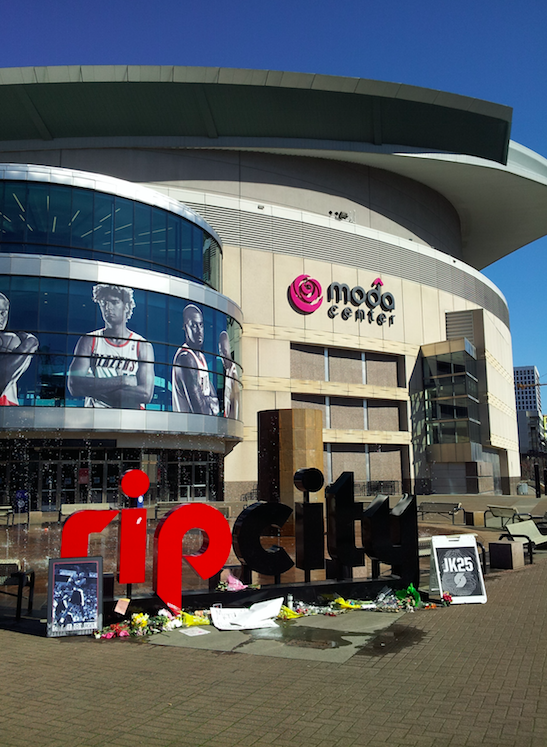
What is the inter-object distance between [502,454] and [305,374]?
28271mm

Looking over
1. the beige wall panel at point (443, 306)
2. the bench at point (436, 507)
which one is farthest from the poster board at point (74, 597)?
the beige wall panel at point (443, 306)

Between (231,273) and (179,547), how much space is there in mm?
34989

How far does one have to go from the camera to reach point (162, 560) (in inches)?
391

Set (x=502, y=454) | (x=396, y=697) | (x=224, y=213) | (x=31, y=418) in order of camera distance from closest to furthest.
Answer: (x=396, y=697) < (x=31, y=418) < (x=224, y=213) < (x=502, y=454)

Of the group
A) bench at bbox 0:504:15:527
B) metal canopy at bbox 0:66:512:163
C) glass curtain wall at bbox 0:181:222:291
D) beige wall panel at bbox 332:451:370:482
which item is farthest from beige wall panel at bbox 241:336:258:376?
bench at bbox 0:504:15:527

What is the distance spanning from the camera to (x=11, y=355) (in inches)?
1172

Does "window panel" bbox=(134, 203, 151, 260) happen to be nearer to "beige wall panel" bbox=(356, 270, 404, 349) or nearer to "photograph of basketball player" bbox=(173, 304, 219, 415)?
"photograph of basketball player" bbox=(173, 304, 219, 415)

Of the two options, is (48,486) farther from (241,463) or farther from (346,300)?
(346,300)

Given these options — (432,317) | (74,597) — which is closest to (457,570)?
(74,597)

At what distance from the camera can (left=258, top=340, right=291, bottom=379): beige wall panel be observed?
44.0m

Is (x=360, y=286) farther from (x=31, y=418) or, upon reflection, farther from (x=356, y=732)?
(x=356, y=732)

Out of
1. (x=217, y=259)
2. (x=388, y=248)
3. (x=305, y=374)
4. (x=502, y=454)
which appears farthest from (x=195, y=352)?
(x=502, y=454)

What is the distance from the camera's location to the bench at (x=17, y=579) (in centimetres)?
997

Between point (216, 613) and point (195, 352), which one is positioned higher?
point (195, 352)
